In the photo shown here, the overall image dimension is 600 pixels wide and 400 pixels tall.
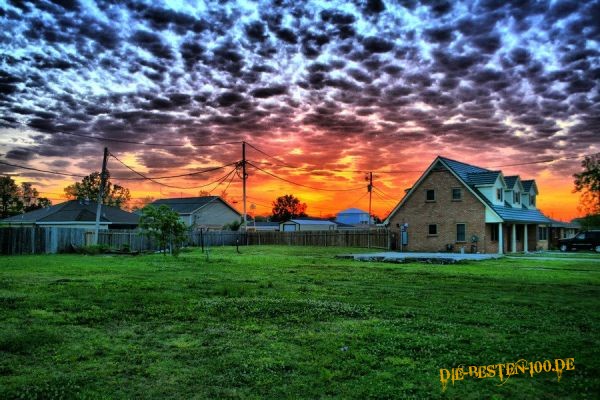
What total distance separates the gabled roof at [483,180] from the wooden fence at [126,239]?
635 cm

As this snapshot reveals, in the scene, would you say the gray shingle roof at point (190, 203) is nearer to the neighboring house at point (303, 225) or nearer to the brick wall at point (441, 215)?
the neighboring house at point (303, 225)

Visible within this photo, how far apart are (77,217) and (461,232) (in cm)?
4279

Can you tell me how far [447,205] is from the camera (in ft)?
128

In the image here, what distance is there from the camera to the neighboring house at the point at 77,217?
53000 mm

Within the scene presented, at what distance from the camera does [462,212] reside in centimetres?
3812

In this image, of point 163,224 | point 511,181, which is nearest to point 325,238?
point 511,181

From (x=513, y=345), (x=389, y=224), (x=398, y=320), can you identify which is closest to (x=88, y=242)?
(x=389, y=224)

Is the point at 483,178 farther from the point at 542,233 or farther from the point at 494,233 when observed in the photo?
the point at 542,233

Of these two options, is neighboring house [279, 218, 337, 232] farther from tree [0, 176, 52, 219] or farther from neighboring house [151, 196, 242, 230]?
tree [0, 176, 52, 219]

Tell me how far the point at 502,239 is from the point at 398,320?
105 ft

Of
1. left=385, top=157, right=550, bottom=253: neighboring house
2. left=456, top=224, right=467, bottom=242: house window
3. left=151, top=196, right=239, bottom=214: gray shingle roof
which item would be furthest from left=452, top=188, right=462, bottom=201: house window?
left=151, top=196, right=239, bottom=214: gray shingle roof

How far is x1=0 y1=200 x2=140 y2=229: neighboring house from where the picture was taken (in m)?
53.0

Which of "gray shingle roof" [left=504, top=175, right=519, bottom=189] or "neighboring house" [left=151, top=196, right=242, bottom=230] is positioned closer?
"gray shingle roof" [left=504, top=175, right=519, bottom=189]

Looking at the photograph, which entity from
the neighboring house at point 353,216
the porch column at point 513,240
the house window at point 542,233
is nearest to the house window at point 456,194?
the porch column at point 513,240
